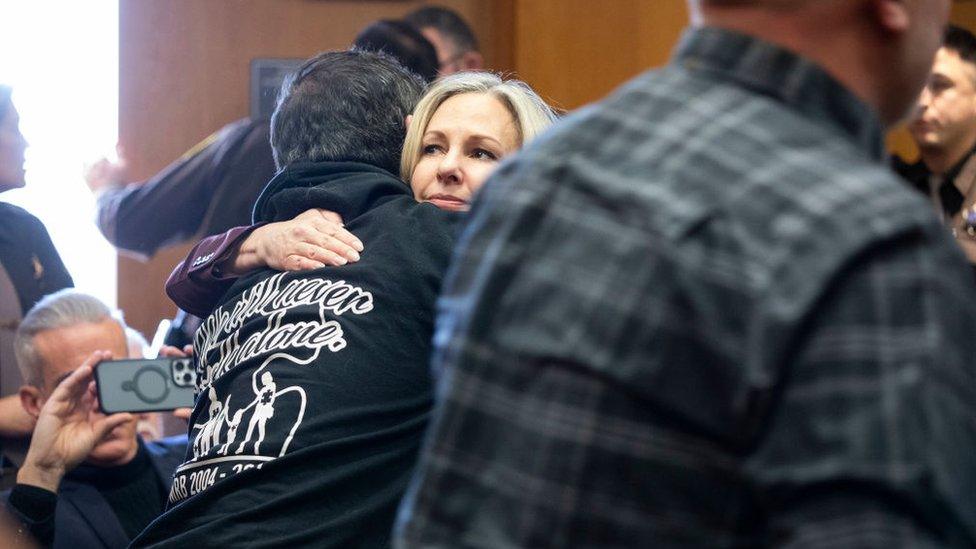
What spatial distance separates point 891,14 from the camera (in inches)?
33.9

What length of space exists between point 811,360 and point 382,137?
1.27 meters

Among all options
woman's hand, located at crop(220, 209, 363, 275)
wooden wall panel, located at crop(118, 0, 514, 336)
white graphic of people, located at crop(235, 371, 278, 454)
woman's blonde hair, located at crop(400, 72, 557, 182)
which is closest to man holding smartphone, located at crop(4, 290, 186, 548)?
woman's hand, located at crop(220, 209, 363, 275)

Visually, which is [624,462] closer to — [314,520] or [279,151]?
[314,520]

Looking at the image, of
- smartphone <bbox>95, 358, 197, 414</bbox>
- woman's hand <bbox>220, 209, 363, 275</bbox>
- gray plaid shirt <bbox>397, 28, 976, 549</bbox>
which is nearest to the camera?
gray plaid shirt <bbox>397, 28, 976, 549</bbox>

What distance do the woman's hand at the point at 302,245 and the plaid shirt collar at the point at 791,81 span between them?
910 millimetres

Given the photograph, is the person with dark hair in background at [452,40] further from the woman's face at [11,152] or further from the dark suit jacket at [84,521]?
the dark suit jacket at [84,521]

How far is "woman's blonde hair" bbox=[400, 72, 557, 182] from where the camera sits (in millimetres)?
2012

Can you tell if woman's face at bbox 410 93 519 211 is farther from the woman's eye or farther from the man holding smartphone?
the man holding smartphone

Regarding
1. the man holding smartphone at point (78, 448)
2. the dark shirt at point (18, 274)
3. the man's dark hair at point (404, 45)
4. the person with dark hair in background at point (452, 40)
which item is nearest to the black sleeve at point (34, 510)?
the man holding smartphone at point (78, 448)

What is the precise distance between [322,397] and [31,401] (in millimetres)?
1306

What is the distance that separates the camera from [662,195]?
0.80 m

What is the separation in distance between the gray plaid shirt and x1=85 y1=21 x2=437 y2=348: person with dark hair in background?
5.99ft

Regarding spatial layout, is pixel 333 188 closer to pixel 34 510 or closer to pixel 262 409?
pixel 262 409

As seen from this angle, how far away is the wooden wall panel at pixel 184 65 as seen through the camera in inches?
166
